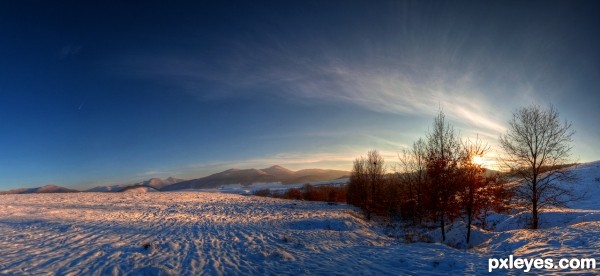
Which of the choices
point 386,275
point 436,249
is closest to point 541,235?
point 436,249

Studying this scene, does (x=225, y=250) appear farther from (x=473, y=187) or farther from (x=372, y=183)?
(x=372, y=183)

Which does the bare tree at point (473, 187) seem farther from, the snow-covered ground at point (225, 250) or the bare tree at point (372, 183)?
the bare tree at point (372, 183)

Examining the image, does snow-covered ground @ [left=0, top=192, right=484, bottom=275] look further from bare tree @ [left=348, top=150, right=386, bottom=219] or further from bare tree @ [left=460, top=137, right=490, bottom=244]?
bare tree @ [left=348, top=150, right=386, bottom=219]

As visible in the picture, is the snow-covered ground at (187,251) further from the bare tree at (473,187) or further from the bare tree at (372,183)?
the bare tree at (372,183)

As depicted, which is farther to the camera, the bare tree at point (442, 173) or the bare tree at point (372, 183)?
the bare tree at point (372, 183)

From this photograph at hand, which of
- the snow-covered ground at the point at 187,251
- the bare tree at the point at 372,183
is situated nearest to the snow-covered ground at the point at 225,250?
the snow-covered ground at the point at 187,251

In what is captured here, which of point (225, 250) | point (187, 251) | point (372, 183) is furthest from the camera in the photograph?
point (372, 183)

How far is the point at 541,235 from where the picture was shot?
1505 centimetres

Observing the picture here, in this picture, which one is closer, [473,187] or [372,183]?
[473,187]

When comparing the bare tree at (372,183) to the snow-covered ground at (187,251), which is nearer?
the snow-covered ground at (187,251)

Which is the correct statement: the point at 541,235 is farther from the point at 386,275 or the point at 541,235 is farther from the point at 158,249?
the point at 158,249

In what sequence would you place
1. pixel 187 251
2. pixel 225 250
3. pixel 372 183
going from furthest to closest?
pixel 372 183 < pixel 225 250 < pixel 187 251

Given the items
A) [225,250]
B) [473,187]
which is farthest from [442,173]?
[225,250]

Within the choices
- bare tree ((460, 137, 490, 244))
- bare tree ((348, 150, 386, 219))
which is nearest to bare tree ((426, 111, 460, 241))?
bare tree ((460, 137, 490, 244))
